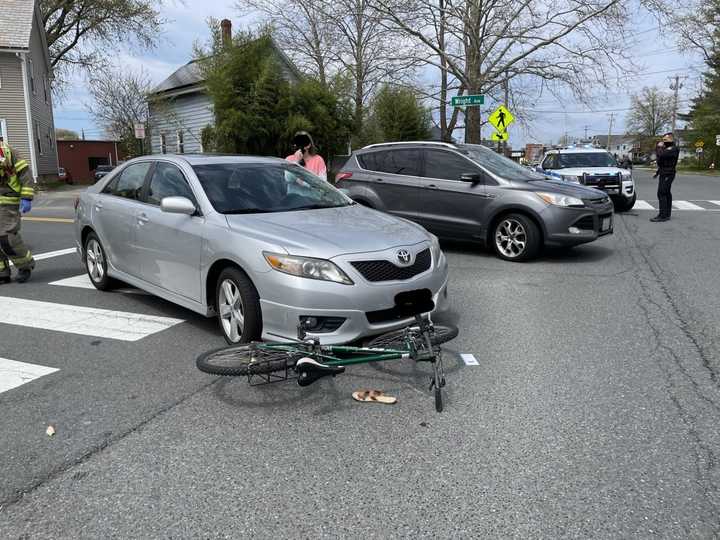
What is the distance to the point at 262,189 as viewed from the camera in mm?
5418

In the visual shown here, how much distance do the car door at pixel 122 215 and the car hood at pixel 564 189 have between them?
532 centimetres

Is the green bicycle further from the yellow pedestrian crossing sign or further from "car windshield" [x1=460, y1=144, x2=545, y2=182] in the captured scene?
the yellow pedestrian crossing sign

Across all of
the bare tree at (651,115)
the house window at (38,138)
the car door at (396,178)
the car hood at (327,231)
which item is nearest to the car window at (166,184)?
the car hood at (327,231)

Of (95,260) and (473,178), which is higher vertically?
(473,178)

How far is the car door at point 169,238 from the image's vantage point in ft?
16.4

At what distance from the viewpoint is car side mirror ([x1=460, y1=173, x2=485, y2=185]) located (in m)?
8.96

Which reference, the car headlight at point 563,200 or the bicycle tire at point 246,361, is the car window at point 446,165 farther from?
the bicycle tire at point 246,361

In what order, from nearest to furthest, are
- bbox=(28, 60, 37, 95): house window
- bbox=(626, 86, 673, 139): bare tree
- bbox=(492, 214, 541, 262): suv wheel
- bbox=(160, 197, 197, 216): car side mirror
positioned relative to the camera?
bbox=(160, 197, 197, 216): car side mirror
bbox=(492, 214, 541, 262): suv wheel
bbox=(28, 60, 37, 95): house window
bbox=(626, 86, 673, 139): bare tree

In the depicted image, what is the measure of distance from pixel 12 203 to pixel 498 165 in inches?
266

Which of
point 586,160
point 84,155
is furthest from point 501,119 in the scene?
point 84,155

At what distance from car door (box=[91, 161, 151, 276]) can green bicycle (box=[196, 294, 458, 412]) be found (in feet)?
7.96

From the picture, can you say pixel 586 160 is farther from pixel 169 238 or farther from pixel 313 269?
pixel 313 269

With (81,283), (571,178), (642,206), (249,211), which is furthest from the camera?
(642,206)

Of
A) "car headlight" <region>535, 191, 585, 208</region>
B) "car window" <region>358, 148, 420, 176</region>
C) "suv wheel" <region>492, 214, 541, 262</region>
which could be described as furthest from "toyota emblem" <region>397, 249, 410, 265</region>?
"car window" <region>358, 148, 420, 176</region>
